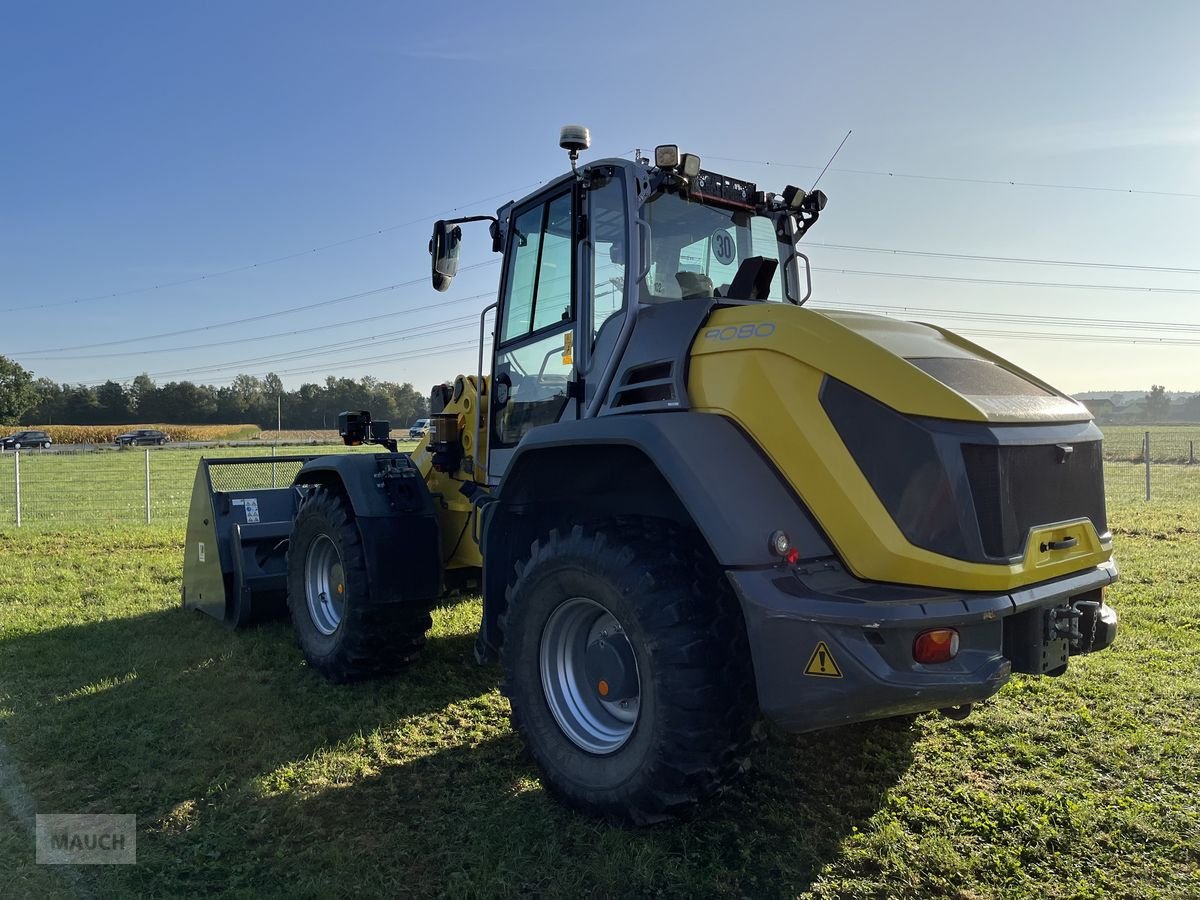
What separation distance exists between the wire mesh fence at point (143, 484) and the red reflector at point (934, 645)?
588cm

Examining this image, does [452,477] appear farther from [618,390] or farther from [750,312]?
[750,312]

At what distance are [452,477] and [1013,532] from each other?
347 cm

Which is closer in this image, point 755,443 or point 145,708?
point 755,443

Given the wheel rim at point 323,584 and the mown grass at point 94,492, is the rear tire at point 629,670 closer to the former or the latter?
the wheel rim at point 323,584

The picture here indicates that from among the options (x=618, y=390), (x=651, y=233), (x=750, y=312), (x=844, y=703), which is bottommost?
(x=844, y=703)

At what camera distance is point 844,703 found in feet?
8.93

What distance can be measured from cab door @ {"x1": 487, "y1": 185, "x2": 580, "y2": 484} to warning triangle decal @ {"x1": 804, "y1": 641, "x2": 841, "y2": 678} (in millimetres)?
1722

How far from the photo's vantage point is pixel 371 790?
12.2ft

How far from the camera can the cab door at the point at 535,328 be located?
13.5 ft

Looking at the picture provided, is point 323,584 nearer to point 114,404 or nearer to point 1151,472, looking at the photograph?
point 1151,472

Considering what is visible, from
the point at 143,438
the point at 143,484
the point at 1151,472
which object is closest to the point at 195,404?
the point at 143,438

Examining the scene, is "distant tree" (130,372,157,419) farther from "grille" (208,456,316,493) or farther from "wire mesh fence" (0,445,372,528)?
"grille" (208,456,316,493)

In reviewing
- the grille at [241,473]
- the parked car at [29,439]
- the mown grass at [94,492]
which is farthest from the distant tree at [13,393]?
the grille at [241,473]

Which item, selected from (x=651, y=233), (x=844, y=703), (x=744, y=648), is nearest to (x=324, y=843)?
(x=744, y=648)
